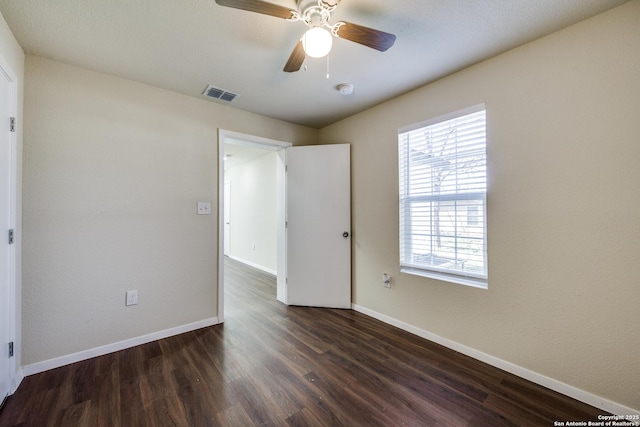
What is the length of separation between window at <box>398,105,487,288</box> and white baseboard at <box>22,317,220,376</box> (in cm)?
218

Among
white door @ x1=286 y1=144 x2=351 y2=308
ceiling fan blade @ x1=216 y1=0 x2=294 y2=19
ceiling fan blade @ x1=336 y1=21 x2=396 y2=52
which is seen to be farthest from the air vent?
ceiling fan blade @ x1=336 y1=21 x2=396 y2=52

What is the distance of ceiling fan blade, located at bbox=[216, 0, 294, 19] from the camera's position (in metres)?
1.21

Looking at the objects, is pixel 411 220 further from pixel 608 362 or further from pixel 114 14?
pixel 114 14

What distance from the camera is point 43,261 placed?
75.9 inches

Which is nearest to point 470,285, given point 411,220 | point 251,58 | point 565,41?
point 411,220

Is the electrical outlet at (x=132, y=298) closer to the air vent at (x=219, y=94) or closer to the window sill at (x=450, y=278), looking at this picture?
the air vent at (x=219, y=94)

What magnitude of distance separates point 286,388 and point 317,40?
2.11 meters

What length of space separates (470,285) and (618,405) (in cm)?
95

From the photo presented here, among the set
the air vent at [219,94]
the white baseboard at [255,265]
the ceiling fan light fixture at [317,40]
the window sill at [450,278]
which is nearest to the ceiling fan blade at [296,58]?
the ceiling fan light fixture at [317,40]

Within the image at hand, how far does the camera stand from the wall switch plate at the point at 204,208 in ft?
8.70

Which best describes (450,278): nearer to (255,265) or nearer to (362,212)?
(362,212)

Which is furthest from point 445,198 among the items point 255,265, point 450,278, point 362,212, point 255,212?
point 255,265

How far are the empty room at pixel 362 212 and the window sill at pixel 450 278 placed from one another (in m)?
0.02

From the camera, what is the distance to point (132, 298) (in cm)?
228
